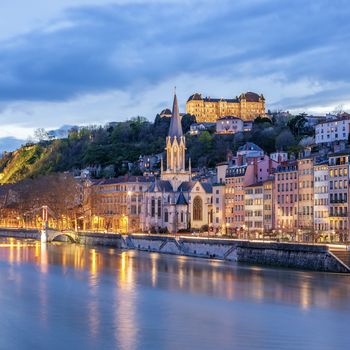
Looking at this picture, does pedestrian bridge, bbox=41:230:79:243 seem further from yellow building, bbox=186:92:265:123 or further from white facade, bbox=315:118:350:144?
yellow building, bbox=186:92:265:123

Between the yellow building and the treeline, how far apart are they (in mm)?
8260

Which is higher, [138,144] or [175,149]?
[138,144]

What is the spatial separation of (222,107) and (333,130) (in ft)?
214

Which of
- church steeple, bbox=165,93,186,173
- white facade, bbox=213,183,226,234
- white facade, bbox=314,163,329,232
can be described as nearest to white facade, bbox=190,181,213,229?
white facade, bbox=213,183,226,234

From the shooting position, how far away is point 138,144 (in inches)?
6004

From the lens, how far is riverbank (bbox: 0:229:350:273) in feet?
173

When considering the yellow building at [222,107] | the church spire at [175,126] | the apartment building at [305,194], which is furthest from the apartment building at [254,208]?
the yellow building at [222,107]

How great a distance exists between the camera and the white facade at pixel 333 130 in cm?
10112

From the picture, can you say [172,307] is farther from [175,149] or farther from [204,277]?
[175,149]

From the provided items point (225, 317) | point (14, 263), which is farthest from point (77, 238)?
point (225, 317)

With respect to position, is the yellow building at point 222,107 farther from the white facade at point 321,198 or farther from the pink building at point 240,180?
the white facade at point 321,198

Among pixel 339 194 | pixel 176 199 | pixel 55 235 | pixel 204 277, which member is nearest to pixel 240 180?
pixel 176 199

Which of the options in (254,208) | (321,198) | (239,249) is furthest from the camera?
(254,208)

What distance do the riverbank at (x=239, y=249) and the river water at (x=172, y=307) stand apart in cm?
158
